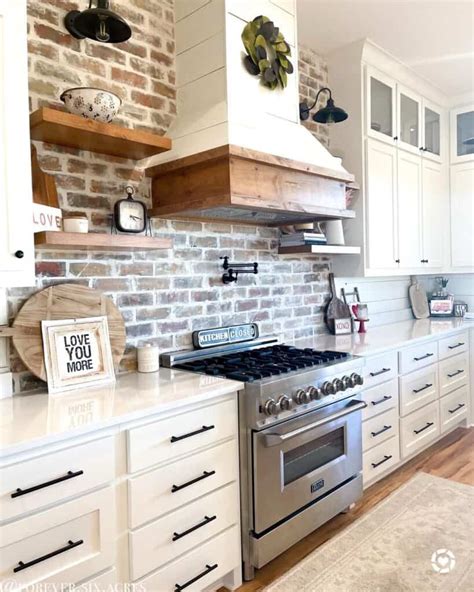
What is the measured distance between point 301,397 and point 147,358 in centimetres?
76

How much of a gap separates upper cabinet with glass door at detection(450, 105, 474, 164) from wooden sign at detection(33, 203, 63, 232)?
378 centimetres

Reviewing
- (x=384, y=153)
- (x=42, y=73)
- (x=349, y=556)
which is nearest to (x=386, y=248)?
(x=384, y=153)

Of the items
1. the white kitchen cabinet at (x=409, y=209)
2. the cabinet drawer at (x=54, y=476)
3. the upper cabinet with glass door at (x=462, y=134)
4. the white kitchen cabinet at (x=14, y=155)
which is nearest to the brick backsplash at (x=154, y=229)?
the white kitchen cabinet at (x=14, y=155)

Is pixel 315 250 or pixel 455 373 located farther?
pixel 455 373

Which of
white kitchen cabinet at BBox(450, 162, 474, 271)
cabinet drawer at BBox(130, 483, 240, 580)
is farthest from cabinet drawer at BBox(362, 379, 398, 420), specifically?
white kitchen cabinet at BBox(450, 162, 474, 271)

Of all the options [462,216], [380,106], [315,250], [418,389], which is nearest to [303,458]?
[315,250]

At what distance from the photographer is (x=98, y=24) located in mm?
1979

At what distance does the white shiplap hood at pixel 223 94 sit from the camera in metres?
2.20

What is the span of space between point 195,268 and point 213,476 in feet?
3.71

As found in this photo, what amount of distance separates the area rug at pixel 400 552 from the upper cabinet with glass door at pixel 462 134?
9.76 feet

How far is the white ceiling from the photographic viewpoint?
2752 millimetres

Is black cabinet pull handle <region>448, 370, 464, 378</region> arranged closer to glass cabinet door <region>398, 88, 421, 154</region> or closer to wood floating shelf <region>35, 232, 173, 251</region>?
glass cabinet door <region>398, 88, 421, 154</region>

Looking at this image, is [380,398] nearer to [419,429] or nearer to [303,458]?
[419,429]

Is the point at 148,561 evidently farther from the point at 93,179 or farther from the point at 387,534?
the point at 93,179
